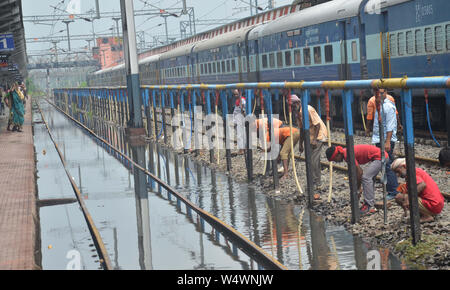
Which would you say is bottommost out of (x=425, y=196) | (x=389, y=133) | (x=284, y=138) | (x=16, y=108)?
(x=425, y=196)

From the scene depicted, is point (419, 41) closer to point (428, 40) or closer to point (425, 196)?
point (428, 40)

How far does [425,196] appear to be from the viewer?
27.7ft

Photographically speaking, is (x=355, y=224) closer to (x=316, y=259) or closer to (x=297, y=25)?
(x=316, y=259)

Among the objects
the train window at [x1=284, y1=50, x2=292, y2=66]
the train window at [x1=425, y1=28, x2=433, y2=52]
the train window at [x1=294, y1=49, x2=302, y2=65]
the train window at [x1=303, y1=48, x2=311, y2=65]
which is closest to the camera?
the train window at [x1=425, y1=28, x2=433, y2=52]

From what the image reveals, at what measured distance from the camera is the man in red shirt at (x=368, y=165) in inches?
377

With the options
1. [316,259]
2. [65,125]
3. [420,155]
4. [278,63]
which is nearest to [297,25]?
[278,63]

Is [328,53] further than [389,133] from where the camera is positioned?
Yes

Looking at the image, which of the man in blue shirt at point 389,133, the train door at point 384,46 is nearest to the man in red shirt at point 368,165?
the man in blue shirt at point 389,133

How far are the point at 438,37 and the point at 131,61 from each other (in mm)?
10060

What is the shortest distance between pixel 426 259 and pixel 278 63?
777 inches

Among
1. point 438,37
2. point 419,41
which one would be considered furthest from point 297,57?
point 438,37

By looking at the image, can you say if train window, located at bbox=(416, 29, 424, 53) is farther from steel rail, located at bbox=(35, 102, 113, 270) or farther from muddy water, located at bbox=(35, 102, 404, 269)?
steel rail, located at bbox=(35, 102, 113, 270)

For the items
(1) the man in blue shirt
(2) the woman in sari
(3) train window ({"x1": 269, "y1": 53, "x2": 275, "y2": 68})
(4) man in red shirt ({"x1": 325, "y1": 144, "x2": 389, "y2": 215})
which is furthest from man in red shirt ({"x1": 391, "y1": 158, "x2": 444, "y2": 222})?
(2) the woman in sari

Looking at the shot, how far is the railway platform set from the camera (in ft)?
25.4
